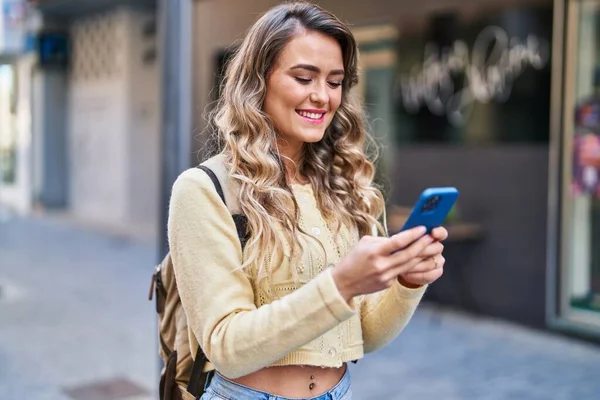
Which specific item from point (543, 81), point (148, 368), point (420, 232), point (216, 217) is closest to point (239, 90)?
point (216, 217)

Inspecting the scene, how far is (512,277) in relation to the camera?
708 centimetres

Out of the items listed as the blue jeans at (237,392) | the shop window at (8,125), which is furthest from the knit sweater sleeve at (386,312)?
the shop window at (8,125)

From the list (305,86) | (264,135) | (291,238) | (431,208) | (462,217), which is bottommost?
(462,217)

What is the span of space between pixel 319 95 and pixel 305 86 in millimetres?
41

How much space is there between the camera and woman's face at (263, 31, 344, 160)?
192 centimetres

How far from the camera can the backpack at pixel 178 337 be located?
1.88 m

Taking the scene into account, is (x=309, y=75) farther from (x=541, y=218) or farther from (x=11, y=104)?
(x=11, y=104)

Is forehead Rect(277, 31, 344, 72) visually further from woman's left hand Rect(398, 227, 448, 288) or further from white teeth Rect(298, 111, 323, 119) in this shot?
woman's left hand Rect(398, 227, 448, 288)

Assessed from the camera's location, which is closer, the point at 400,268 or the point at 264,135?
the point at 400,268

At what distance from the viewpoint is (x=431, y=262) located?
5.71ft

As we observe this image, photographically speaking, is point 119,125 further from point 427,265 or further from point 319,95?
point 427,265

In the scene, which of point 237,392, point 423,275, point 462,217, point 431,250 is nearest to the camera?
point 431,250

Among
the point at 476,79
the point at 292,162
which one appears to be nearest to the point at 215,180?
the point at 292,162

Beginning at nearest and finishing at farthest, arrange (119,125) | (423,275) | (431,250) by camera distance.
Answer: (431,250), (423,275), (119,125)
